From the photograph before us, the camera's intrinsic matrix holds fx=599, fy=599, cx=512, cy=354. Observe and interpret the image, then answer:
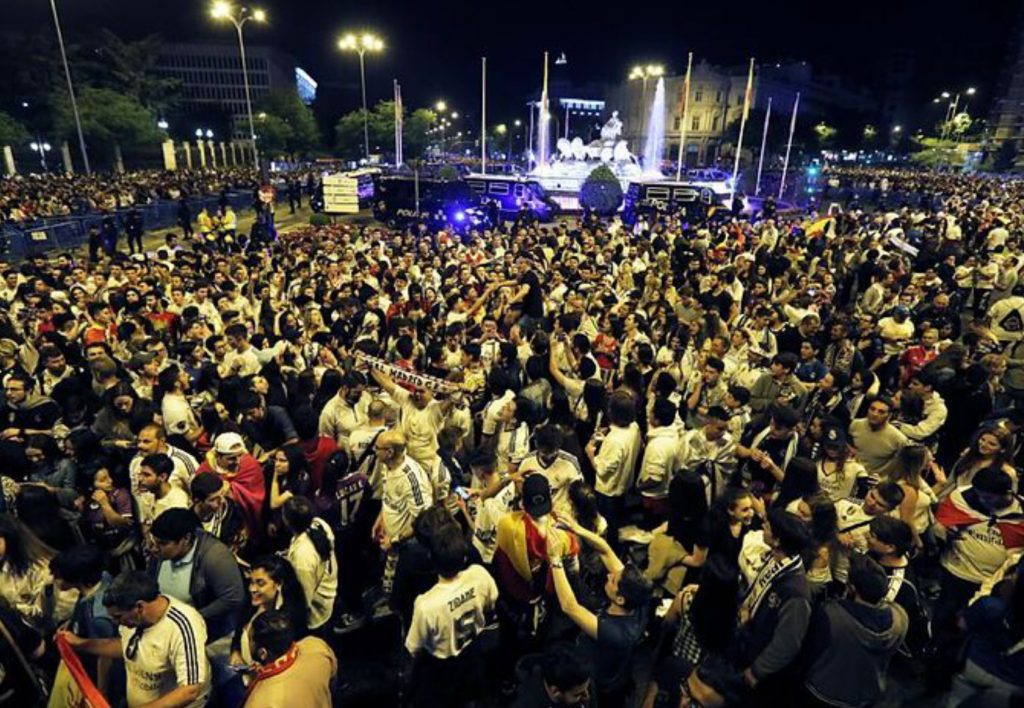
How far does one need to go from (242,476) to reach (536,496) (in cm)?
243

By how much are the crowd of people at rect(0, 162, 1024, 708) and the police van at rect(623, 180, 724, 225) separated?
54.1 ft

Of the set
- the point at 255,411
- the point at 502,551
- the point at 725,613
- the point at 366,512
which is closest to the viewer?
the point at 725,613

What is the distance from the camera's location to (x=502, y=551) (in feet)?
13.6

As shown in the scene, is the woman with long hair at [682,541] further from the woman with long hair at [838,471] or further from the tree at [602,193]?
the tree at [602,193]

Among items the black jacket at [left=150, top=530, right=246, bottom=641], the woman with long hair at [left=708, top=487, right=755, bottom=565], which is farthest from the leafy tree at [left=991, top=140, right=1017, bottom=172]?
the black jacket at [left=150, top=530, right=246, bottom=641]

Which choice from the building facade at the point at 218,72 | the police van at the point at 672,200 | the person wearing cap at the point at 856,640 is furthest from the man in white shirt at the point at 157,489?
the building facade at the point at 218,72

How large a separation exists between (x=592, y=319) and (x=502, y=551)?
5.84 m

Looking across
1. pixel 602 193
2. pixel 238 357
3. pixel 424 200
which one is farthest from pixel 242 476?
pixel 602 193

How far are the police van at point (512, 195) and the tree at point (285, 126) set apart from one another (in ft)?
127

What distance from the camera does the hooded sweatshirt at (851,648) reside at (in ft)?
10.7

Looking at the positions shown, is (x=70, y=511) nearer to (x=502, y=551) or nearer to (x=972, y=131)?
(x=502, y=551)

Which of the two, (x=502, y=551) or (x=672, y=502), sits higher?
(x=672, y=502)

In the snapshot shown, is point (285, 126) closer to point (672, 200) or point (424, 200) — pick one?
point (424, 200)

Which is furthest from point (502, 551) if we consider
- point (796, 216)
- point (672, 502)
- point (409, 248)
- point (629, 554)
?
point (796, 216)
